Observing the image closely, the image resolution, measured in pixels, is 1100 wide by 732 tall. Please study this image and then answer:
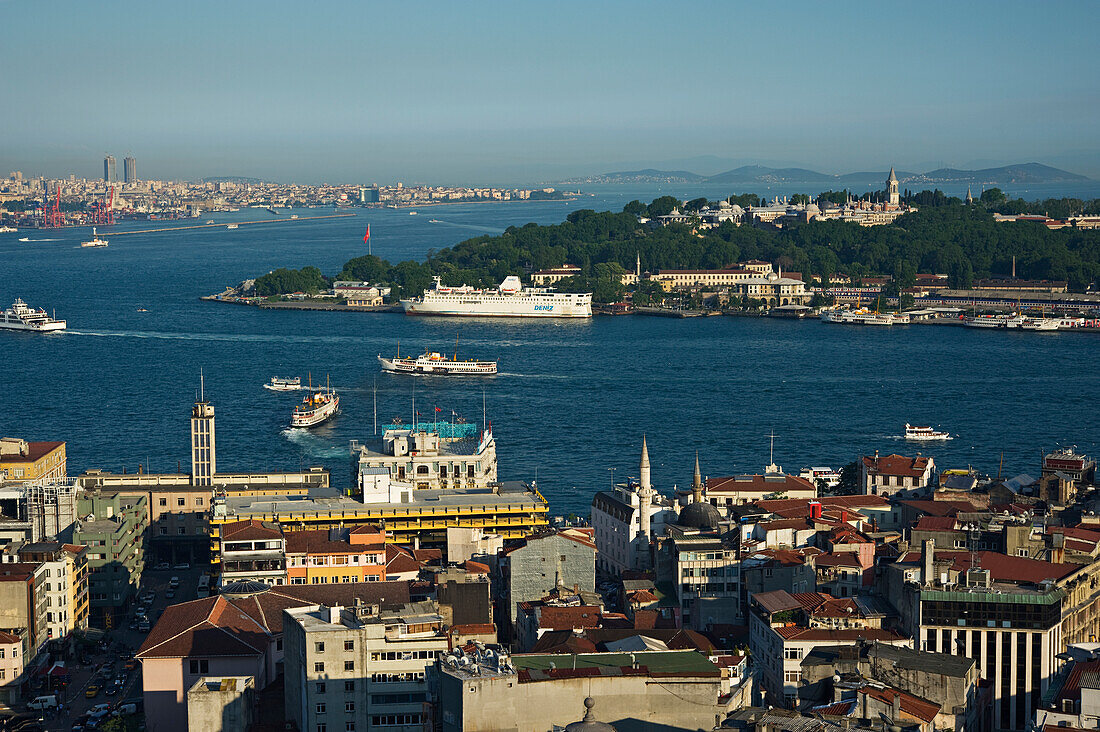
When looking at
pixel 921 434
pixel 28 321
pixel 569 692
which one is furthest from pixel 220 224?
pixel 569 692

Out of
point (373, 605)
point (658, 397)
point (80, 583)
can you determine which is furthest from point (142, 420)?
point (373, 605)

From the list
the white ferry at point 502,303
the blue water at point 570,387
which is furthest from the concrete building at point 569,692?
the white ferry at point 502,303

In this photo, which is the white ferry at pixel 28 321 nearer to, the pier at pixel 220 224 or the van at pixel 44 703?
the van at pixel 44 703

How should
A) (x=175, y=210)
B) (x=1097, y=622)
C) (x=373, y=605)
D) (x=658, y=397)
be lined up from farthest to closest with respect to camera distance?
(x=175, y=210) → (x=658, y=397) → (x=1097, y=622) → (x=373, y=605)

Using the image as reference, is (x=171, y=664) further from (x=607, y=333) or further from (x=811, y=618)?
(x=607, y=333)

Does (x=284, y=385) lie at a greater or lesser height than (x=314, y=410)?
lesser

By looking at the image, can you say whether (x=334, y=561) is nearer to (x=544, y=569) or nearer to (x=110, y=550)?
(x=544, y=569)

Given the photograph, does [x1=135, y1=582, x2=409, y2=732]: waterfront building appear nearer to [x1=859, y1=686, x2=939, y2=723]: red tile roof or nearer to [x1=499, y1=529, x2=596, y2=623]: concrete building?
[x1=499, y1=529, x2=596, y2=623]: concrete building
